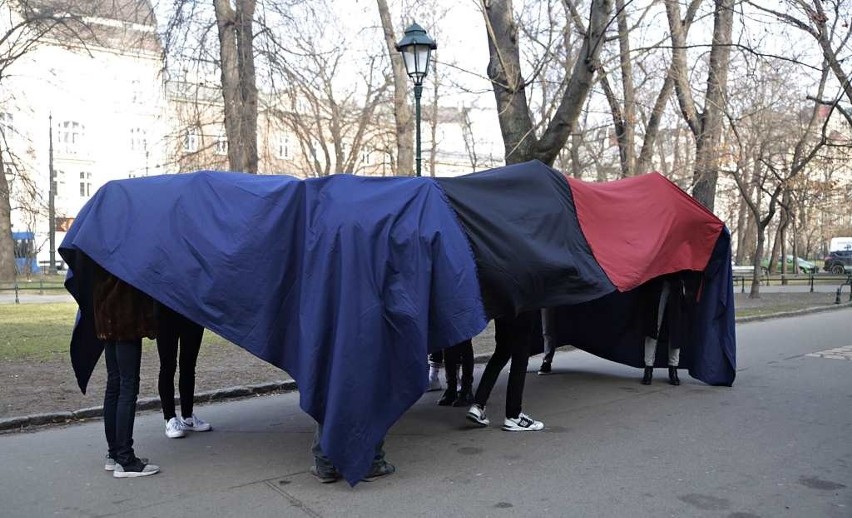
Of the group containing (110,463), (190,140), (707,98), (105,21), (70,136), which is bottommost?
(110,463)

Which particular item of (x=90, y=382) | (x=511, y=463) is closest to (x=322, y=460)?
(x=511, y=463)

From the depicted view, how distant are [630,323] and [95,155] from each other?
5247cm

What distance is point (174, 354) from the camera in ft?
20.4

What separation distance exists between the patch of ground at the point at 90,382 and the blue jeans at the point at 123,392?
228 centimetres

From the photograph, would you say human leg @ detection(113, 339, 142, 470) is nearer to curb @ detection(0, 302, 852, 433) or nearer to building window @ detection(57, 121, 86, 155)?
curb @ detection(0, 302, 852, 433)

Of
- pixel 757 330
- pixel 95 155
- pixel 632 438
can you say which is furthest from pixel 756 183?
pixel 95 155

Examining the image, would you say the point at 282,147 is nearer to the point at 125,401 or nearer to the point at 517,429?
the point at 517,429

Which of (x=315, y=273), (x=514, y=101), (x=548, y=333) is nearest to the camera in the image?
(x=315, y=273)

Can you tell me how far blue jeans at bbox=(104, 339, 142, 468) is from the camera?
5.15 m

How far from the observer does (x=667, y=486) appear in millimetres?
4961

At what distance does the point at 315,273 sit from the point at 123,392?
164 centimetres

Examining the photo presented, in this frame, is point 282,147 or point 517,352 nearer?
point 517,352

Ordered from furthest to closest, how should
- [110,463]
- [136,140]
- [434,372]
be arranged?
1. [136,140]
2. [434,372]
3. [110,463]

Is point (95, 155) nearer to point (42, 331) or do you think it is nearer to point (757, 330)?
point (42, 331)
